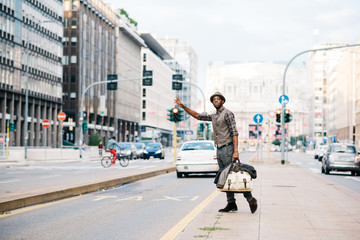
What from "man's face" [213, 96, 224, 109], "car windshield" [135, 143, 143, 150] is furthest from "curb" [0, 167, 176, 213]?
"car windshield" [135, 143, 143, 150]

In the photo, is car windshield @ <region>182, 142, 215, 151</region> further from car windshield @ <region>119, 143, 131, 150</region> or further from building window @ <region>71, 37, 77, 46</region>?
building window @ <region>71, 37, 77, 46</region>

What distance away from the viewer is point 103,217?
10.5 meters

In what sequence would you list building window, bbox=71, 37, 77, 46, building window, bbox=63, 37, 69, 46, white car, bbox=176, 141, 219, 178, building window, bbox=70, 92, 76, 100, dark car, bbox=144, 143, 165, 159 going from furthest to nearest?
1. building window, bbox=63, 37, 69, 46
2. building window, bbox=71, 37, 77, 46
3. building window, bbox=70, 92, 76, 100
4. dark car, bbox=144, 143, 165, 159
5. white car, bbox=176, 141, 219, 178

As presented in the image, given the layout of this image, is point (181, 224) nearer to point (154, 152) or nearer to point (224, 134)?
point (224, 134)

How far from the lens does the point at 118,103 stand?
11069 centimetres

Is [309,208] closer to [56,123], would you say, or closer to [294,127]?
[56,123]

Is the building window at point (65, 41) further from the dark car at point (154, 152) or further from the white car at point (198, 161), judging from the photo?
the white car at point (198, 161)

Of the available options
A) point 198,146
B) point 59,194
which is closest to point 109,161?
point 198,146

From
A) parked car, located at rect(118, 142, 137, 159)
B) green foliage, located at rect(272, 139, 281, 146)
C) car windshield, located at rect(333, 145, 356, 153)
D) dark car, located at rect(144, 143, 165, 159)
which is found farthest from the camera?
green foliage, located at rect(272, 139, 281, 146)

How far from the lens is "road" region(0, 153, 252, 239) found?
851cm

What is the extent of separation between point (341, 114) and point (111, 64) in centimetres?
5447

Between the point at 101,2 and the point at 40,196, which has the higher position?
the point at 101,2

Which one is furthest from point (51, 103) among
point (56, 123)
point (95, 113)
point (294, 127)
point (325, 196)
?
point (294, 127)

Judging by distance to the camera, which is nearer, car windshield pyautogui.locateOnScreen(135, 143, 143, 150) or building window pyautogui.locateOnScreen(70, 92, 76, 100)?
car windshield pyautogui.locateOnScreen(135, 143, 143, 150)
